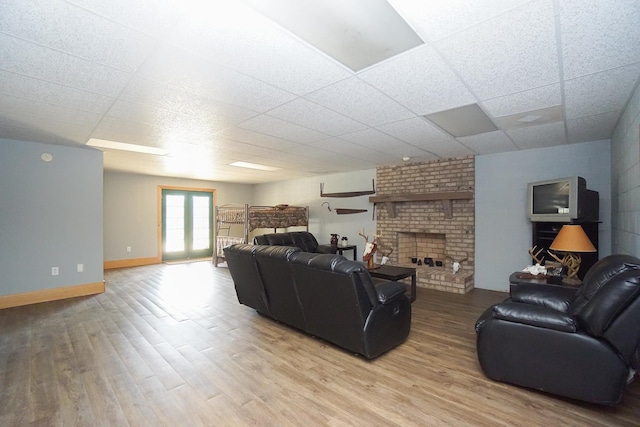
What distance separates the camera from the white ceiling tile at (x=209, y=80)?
6.68ft

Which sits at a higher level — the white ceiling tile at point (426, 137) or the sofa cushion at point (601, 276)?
the white ceiling tile at point (426, 137)

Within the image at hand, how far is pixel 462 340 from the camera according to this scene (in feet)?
10.2

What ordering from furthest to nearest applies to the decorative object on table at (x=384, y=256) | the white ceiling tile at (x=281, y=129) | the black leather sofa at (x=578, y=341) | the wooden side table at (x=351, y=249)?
1. the wooden side table at (x=351, y=249)
2. the decorative object on table at (x=384, y=256)
3. the white ceiling tile at (x=281, y=129)
4. the black leather sofa at (x=578, y=341)

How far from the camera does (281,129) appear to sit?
366 centimetres

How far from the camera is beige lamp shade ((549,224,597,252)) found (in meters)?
3.01

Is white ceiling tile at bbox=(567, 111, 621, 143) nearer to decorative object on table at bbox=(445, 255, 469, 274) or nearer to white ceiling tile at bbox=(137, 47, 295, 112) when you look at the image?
decorative object on table at bbox=(445, 255, 469, 274)

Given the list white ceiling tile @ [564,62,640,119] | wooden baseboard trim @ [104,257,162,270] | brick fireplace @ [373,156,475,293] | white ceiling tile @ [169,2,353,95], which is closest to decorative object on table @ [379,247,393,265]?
brick fireplace @ [373,156,475,293]

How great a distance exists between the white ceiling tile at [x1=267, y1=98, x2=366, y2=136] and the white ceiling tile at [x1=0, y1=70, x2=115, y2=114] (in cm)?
156

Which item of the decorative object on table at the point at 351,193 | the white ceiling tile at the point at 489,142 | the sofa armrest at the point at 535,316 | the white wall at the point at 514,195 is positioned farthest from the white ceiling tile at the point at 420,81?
the decorative object on table at the point at 351,193

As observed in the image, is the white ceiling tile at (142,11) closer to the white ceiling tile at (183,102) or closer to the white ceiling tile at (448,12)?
the white ceiling tile at (183,102)

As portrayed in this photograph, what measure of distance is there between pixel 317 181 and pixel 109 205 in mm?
5140

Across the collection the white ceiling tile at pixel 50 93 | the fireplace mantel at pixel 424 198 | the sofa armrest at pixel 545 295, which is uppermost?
the white ceiling tile at pixel 50 93

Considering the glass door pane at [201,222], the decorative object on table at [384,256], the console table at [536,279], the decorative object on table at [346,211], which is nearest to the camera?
the console table at [536,279]

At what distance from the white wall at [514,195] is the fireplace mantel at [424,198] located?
1.11ft
